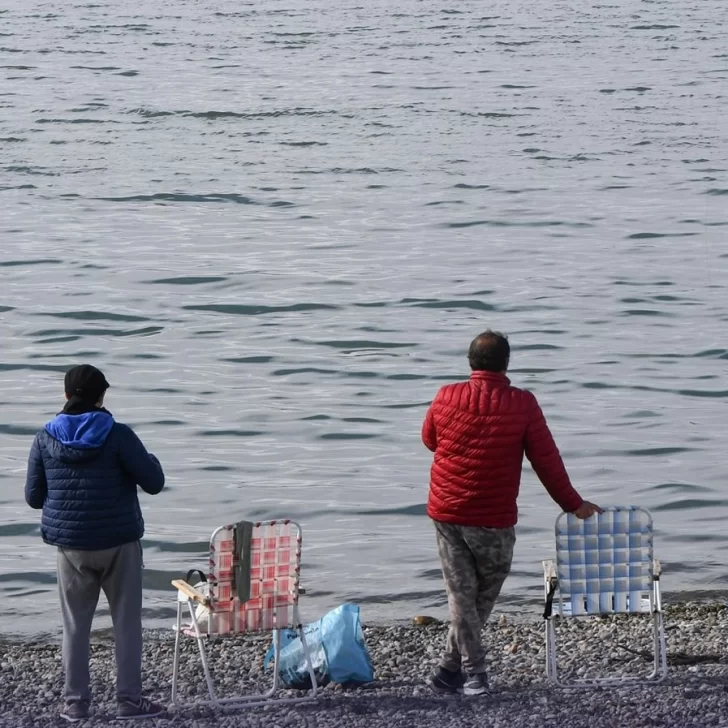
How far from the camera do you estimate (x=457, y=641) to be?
7215 millimetres

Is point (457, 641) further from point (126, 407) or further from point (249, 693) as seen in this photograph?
point (126, 407)

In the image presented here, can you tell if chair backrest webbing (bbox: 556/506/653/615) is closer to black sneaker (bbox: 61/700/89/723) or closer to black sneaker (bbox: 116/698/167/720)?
black sneaker (bbox: 116/698/167/720)

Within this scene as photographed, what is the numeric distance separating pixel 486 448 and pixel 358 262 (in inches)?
808

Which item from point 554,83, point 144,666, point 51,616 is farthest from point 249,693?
point 554,83

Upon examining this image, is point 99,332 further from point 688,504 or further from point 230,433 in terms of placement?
point 688,504

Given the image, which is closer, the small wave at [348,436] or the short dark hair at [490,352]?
the short dark hair at [490,352]

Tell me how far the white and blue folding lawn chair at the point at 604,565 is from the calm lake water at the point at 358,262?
12.4 feet

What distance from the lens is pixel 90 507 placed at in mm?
6738

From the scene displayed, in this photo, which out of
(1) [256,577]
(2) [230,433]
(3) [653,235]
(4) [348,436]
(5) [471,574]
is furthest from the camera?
(3) [653,235]

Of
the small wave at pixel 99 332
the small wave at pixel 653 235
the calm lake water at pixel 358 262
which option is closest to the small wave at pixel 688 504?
the calm lake water at pixel 358 262

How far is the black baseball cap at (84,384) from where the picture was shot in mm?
6727

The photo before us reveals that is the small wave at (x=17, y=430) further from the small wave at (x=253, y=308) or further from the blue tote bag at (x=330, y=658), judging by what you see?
the blue tote bag at (x=330, y=658)

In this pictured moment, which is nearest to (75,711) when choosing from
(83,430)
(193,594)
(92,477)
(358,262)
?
(193,594)

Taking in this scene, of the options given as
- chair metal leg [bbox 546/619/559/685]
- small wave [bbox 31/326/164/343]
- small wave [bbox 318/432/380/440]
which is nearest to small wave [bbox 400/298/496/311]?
small wave [bbox 31/326/164/343]
